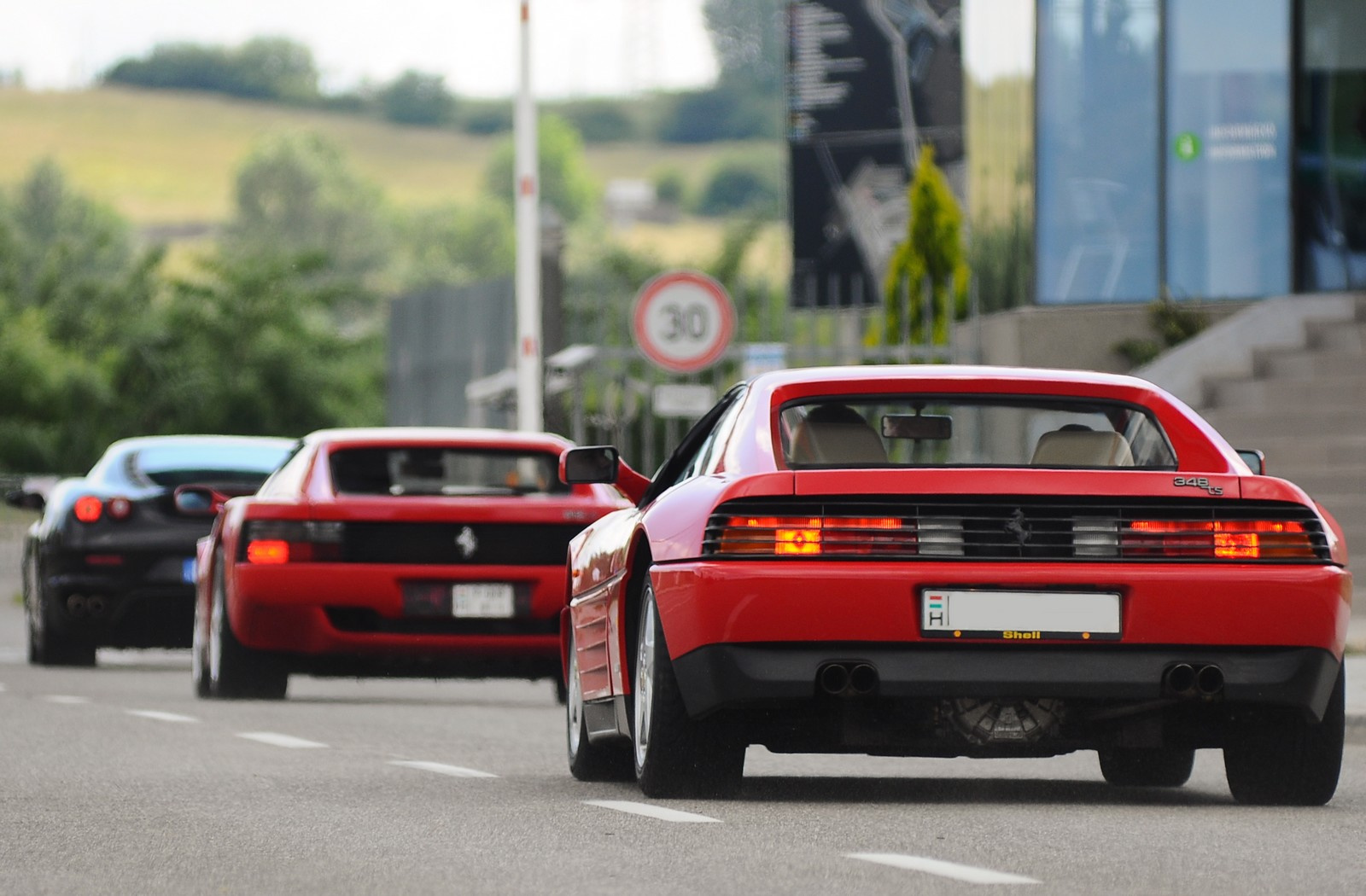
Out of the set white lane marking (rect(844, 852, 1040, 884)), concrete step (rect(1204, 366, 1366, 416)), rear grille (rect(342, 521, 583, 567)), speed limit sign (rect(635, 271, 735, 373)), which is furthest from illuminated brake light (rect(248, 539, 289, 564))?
concrete step (rect(1204, 366, 1366, 416))

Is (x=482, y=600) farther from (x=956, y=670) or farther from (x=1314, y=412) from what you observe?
(x=1314, y=412)

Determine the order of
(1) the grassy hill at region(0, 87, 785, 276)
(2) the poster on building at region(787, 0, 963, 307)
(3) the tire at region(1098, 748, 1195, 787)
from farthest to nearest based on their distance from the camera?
(1) the grassy hill at region(0, 87, 785, 276) → (2) the poster on building at region(787, 0, 963, 307) → (3) the tire at region(1098, 748, 1195, 787)

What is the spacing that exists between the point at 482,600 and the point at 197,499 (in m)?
3.57

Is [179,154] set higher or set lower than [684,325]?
higher

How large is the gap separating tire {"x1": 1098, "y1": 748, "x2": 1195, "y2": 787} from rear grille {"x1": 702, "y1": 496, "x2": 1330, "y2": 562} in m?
1.74

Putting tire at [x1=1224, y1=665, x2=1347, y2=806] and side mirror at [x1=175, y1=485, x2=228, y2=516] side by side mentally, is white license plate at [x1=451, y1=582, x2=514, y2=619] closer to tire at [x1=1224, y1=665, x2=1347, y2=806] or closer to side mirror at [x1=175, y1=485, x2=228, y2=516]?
side mirror at [x1=175, y1=485, x2=228, y2=516]

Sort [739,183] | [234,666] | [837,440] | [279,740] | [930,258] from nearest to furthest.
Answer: [837,440] < [279,740] < [234,666] < [930,258] < [739,183]

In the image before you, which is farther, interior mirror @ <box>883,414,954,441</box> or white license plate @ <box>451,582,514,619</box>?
white license plate @ <box>451,582,514,619</box>

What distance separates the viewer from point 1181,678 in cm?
878

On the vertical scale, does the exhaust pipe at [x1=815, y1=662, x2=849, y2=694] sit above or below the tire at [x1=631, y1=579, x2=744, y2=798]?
above

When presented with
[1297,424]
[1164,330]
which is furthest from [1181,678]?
[1164,330]

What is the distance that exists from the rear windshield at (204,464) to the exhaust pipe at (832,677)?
1018 centimetres

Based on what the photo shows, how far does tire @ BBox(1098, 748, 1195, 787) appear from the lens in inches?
410

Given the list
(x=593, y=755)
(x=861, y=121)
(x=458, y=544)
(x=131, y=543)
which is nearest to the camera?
(x=593, y=755)
